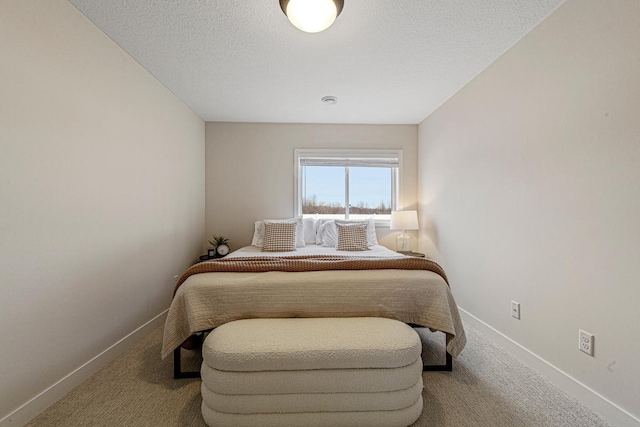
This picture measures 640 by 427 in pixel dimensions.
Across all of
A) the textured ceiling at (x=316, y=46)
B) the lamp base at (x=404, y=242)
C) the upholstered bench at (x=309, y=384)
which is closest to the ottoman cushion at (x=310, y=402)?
the upholstered bench at (x=309, y=384)

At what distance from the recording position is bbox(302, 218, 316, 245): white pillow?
377 cm

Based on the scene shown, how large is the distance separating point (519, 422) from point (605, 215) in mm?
1163

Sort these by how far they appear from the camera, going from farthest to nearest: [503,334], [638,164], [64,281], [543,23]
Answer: [503,334], [543,23], [64,281], [638,164]

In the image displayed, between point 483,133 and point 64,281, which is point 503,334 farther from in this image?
point 64,281

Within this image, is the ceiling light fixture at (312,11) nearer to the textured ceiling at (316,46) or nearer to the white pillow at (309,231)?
the textured ceiling at (316,46)

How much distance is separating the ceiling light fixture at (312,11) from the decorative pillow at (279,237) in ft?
7.15

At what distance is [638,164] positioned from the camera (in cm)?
133

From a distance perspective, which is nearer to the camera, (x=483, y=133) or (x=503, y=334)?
(x=503, y=334)

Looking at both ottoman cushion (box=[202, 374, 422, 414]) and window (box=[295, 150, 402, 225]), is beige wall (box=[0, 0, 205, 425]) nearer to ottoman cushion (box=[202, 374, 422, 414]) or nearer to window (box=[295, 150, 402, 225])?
ottoman cushion (box=[202, 374, 422, 414])

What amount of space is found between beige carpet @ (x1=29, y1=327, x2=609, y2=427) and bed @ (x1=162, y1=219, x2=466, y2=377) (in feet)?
0.52

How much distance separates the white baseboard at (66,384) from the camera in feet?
4.58

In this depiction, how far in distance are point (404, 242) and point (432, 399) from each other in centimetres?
242

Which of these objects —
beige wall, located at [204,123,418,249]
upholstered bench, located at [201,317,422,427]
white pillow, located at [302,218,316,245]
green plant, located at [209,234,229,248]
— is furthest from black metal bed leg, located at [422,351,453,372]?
green plant, located at [209,234,229,248]

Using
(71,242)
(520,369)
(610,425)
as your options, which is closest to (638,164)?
(610,425)
